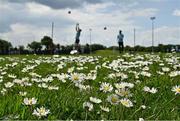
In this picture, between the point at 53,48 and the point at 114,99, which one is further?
the point at 53,48

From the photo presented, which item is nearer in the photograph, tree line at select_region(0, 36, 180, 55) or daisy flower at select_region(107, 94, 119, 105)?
daisy flower at select_region(107, 94, 119, 105)

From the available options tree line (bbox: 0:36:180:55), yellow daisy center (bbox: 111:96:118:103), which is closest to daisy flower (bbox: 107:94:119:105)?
yellow daisy center (bbox: 111:96:118:103)

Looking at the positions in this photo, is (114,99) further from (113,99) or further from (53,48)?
(53,48)

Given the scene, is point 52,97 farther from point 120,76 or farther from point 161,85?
point 161,85

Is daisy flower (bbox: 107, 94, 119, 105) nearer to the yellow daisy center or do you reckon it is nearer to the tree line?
the yellow daisy center

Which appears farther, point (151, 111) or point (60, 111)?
point (151, 111)

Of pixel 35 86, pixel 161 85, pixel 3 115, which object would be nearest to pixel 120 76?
pixel 161 85

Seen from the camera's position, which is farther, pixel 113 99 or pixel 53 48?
pixel 53 48

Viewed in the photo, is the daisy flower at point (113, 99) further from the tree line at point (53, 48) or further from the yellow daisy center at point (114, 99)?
the tree line at point (53, 48)

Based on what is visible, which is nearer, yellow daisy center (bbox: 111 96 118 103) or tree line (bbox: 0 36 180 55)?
yellow daisy center (bbox: 111 96 118 103)

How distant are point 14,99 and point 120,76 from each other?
270 centimetres

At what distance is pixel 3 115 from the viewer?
4711 millimetres

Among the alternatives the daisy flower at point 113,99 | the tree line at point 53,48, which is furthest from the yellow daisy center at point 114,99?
the tree line at point 53,48

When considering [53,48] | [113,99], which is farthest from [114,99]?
[53,48]
